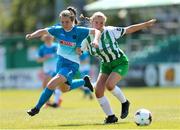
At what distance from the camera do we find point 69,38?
49.1ft

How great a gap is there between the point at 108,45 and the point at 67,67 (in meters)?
0.99

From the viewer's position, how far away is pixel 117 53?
1490 centimetres

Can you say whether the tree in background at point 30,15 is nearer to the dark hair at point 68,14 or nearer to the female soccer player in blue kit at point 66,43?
the female soccer player in blue kit at point 66,43

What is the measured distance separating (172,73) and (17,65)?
9.26 metres

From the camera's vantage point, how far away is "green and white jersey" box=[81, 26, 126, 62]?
14.8 metres

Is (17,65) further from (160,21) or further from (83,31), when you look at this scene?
(83,31)

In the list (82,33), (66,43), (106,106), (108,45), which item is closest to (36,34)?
(66,43)

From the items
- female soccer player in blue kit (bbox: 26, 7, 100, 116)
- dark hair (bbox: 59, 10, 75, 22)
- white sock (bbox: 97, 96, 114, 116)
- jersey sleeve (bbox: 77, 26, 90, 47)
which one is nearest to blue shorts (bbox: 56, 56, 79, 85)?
female soccer player in blue kit (bbox: 26, 7, 100, 116)

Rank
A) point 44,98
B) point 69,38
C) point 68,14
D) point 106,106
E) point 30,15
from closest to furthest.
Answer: point 44,98 → point 68,14 → point 106,106 → point 69,38 → point 30,15

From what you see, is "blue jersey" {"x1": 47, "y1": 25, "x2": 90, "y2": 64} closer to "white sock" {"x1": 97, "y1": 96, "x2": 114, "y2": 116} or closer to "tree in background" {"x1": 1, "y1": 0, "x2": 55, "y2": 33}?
"white sock" {"x1": 97, "y1": 96, "x2": 114, "y2": 116}

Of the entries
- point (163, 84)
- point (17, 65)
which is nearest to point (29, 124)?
point (163, 84)

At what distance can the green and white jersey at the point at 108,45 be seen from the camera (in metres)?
14.8

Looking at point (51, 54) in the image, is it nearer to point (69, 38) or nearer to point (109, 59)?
point (69, 38)

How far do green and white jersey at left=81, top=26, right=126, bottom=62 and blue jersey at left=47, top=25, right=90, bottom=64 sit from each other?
0.17 metres
